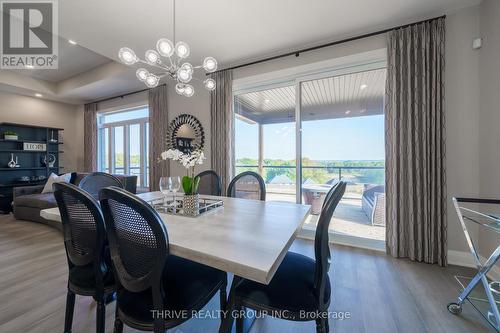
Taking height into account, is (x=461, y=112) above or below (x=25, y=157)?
above

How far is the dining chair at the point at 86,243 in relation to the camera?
106 centimetres

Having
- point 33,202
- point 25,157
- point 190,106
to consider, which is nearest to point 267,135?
point 190,106

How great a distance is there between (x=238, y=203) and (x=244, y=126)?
231 cm

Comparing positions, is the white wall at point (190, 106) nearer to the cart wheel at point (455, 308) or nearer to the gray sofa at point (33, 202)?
the gray sofa at point (33, 202)

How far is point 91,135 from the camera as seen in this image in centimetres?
552

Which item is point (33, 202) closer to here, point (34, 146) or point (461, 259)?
point (34, 146)

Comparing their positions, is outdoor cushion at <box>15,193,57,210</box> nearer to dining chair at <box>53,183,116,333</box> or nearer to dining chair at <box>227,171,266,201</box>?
dining chair at <box>53,183,116,333</box>

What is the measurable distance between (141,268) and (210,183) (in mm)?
1520

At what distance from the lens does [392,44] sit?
2381 mm

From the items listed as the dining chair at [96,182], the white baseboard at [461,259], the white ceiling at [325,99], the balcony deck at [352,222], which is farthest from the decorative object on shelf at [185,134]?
the white baseboard at [461,259]

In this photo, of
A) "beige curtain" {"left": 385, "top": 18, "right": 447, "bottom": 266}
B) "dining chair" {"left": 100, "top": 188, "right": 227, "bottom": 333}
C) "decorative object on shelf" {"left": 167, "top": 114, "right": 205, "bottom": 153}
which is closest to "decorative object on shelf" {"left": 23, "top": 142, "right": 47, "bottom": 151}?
"decorative object on shelf" {"left": 167, "top": 114, "right": 205, "bottom": 153}

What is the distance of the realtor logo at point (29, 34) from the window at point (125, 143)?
64.1 inches

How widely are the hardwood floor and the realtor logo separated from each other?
2845 millimetres

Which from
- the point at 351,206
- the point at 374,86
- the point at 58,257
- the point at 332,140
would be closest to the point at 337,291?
the point at 351,206
